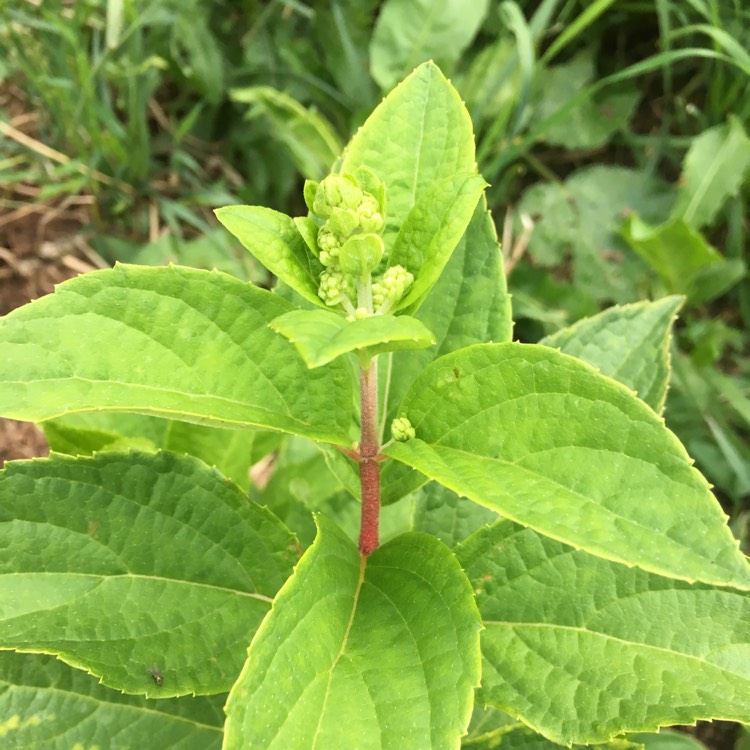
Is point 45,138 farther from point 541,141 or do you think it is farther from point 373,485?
point 373,485

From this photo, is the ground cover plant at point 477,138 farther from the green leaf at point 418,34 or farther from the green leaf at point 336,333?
the green leaf at point 336,333

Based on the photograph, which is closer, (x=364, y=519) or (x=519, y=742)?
(x=364, y=519)

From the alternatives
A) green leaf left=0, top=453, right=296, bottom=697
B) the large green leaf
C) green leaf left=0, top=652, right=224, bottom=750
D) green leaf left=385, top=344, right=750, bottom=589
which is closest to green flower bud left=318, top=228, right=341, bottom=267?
green leaf left=385, top=344, right=750, bottom=589

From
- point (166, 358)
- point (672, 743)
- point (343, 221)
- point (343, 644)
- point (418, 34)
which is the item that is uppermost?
point (343, 221)

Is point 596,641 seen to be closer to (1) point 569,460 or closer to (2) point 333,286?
(1) point 569,460

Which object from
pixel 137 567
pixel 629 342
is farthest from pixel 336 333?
pixel 629 342

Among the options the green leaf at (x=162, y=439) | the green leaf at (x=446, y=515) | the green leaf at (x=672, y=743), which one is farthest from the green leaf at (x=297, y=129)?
the green leaf at (x=672, y=743)

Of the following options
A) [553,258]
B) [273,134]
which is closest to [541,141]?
[553,258]

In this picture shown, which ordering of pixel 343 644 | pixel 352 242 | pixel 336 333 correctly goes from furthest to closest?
pixel 343 644, pixel 352 242, pixel 336 333
